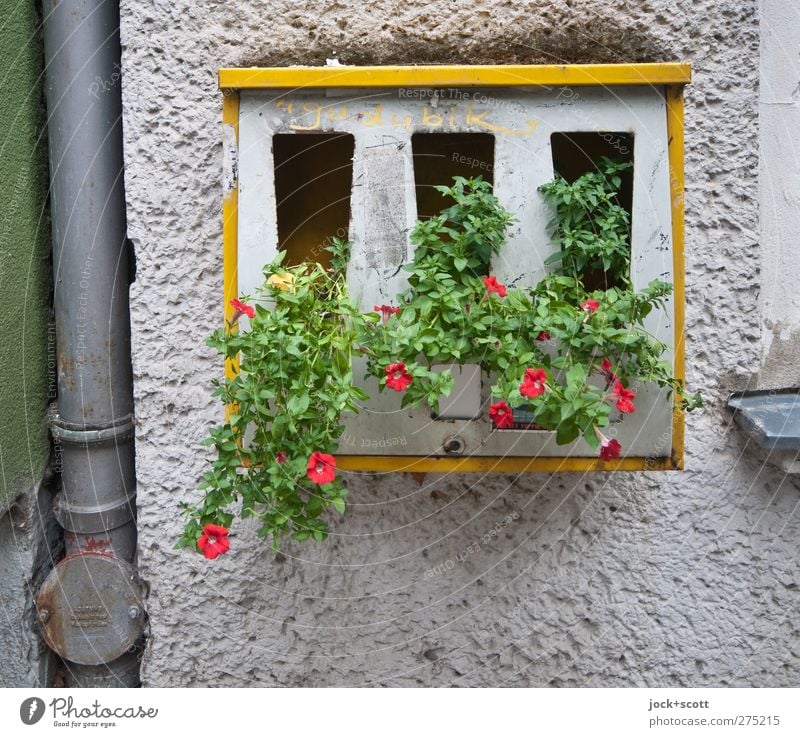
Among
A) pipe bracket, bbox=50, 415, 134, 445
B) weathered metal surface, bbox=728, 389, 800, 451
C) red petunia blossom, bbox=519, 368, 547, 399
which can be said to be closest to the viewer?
red petunia blossom, bbox=519, 368, 547, 399

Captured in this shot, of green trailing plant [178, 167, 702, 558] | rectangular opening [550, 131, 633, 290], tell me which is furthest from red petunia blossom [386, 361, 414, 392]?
rectangular opening [550, 131, 633, 290]

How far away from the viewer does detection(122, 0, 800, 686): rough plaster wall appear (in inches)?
39.1

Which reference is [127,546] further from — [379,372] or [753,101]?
[753,101]

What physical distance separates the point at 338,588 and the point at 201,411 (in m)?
0.38

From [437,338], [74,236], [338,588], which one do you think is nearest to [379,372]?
[437,338]

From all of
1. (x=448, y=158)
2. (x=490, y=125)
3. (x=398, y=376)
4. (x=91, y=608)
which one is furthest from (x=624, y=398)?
(x=91, y=608)

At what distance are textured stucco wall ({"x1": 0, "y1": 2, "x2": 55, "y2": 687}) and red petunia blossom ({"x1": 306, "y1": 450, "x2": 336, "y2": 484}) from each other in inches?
24.1

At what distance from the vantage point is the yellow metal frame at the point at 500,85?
80 centimetres

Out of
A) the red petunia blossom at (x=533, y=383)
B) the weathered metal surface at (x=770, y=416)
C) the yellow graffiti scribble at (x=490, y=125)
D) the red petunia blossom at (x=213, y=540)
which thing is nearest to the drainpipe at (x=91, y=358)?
the red petunia blossom at (x=213, y=540)

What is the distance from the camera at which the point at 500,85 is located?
2.65ft

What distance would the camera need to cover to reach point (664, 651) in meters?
1.08

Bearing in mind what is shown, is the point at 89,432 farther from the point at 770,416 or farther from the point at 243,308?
the point at 770,416

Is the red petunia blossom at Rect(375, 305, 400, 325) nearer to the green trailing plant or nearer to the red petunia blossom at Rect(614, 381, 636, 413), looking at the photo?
the green trailing plant

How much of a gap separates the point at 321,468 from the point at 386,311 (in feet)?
0.70
